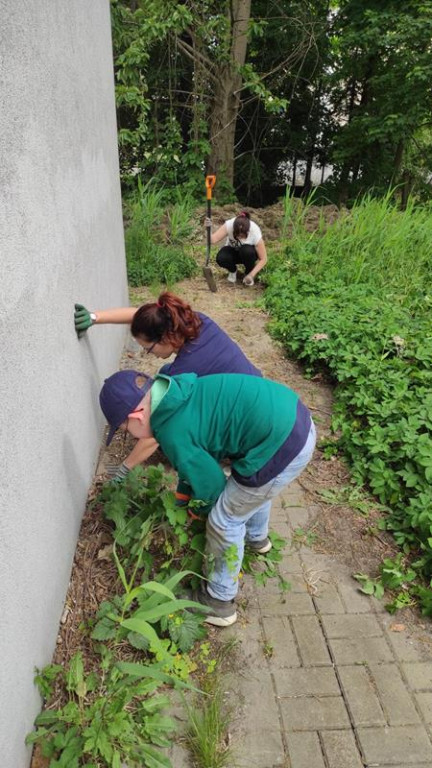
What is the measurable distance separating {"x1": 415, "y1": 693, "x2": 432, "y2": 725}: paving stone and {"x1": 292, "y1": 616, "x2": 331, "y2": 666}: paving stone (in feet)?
1.15

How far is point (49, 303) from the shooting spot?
1.87 m

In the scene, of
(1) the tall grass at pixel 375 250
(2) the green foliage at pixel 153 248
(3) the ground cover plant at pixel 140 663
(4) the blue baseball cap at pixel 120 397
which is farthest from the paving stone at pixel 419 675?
(2) the green foliage at pixel 153 248

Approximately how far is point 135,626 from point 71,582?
79 centimetres

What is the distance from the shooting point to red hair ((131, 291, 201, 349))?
2178 mm

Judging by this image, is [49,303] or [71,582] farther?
[71,582]

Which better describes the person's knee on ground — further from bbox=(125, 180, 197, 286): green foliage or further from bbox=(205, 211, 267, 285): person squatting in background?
bbox=(125, 180, 197, 286): green foliage

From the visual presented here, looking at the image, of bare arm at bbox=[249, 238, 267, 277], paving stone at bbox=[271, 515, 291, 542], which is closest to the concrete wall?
paving stone at bbox=[271, 515, 291, 542]

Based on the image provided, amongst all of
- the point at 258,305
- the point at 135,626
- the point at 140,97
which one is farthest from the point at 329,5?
the point at 135,626

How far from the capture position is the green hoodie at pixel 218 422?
1.71 meters

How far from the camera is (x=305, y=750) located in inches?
68.3

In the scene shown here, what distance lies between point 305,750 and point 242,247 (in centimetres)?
505

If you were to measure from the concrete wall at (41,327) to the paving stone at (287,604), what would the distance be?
91 centimetres

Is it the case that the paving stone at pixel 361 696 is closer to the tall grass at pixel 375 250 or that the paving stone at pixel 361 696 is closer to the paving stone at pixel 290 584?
the paving stone at pixel 290 584

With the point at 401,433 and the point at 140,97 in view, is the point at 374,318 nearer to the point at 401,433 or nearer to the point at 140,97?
the point at 401,433
